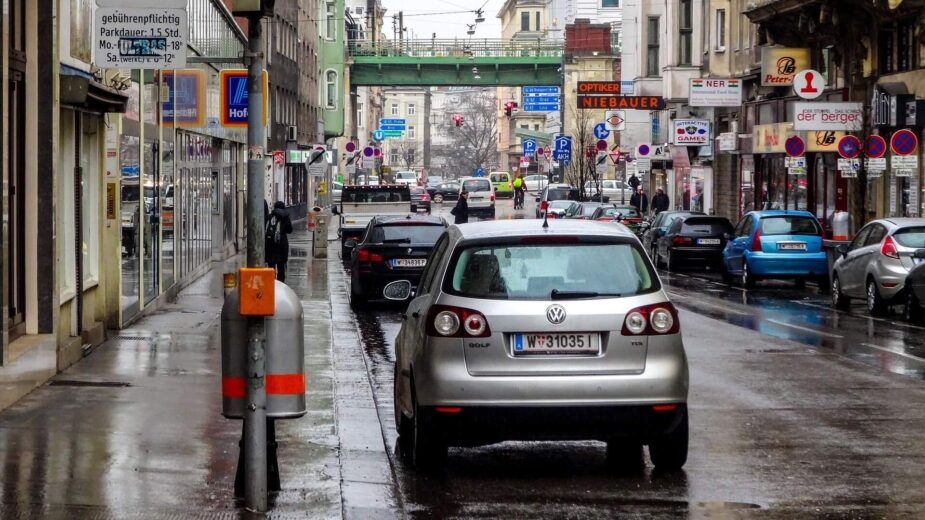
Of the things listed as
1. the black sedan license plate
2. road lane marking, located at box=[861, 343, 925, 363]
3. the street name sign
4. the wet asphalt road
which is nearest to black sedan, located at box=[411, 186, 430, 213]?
the street name sign

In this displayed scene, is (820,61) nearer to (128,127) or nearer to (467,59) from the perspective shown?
(128,127)

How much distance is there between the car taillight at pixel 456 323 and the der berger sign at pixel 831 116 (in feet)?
96.8

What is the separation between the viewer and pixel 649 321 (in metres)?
9.02

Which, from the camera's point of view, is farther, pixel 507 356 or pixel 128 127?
pixel 128 127

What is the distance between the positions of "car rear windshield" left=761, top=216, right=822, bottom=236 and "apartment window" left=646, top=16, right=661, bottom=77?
112ft

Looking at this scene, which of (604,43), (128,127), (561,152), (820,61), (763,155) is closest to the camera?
(128,127)

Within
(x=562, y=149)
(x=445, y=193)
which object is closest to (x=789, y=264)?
(x=562, y=149)

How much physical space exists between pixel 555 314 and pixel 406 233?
1561cm

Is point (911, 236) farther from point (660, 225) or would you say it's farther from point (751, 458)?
point (660, 225)

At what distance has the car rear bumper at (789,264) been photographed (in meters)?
29.4

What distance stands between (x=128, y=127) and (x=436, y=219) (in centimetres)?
743

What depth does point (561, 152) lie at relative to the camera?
68125 mm

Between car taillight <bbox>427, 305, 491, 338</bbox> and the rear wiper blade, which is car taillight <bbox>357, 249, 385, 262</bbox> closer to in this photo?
car taillight <bbox>427, 305, 491, 338</bbox>

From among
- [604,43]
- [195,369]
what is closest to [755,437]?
[195,369]
